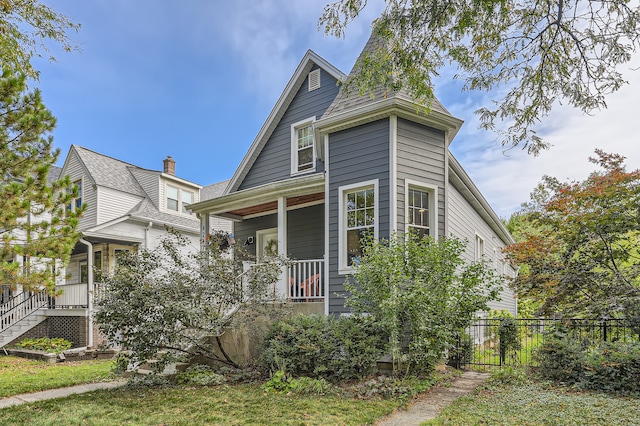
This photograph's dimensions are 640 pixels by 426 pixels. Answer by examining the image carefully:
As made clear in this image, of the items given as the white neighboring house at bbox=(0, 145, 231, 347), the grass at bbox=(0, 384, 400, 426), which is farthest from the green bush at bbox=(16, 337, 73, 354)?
the grass at bbox=(0, 384, 400, 426)

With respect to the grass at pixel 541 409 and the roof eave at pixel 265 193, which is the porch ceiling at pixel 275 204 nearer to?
the roof eave at pixel 265 193

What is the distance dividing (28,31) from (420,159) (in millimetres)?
7624

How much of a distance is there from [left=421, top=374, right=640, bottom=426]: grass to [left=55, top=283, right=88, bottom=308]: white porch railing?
40.0ft

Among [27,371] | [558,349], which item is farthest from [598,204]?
[27,371]

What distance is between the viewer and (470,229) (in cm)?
1249

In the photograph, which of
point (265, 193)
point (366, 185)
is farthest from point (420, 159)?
point (265, 193)

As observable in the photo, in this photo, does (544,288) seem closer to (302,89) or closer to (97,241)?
(302,89)

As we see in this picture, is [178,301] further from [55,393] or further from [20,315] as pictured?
[20,315]

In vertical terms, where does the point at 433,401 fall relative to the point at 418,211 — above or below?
below

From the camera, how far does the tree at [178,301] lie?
698 centimetres

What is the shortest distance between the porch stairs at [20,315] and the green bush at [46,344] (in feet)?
1.45

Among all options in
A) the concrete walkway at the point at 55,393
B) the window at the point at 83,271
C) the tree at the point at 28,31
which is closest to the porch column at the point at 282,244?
the concrete walkway at the point at 55,393

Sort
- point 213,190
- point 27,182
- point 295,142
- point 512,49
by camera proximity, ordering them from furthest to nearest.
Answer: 1. point 213,190
2. point 295,142
3. point 27,182
4. point 512,49

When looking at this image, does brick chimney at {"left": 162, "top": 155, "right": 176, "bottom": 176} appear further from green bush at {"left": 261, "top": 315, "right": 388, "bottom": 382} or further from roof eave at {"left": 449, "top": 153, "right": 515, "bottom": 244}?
green bush at {"left": 261, "top": 315, "right": 388, "bottom": 382}
